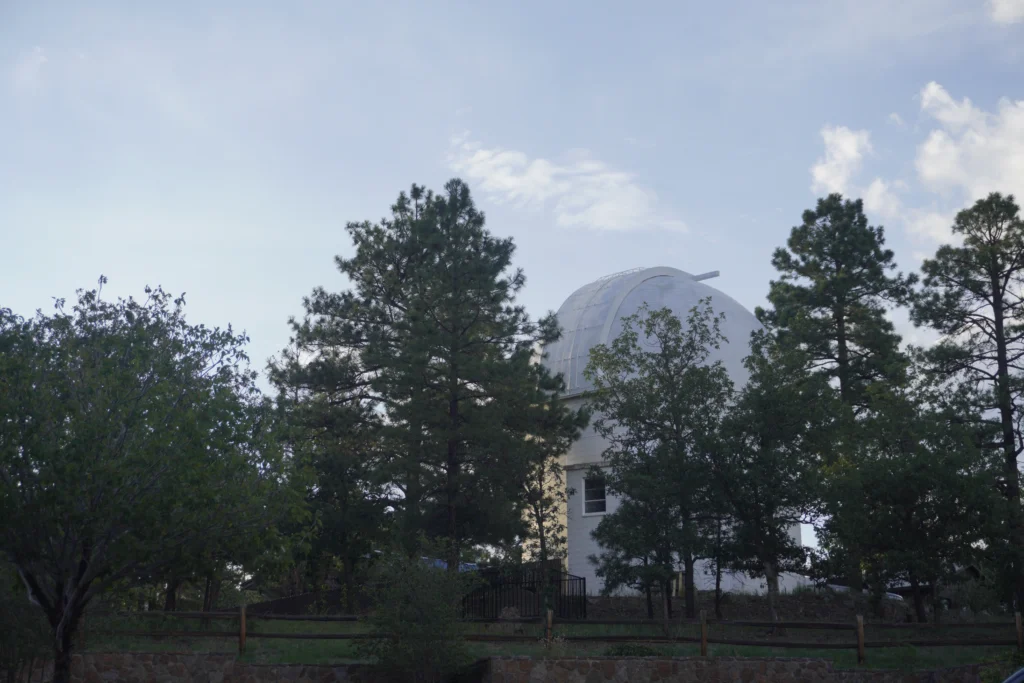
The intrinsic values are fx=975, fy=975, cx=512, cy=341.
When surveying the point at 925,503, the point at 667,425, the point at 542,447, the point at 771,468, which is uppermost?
the point at 667,425

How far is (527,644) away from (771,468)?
26.1 ft

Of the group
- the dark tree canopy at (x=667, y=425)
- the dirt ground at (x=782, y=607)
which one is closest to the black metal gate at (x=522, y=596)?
the dirt ground at (x=782, y=607)

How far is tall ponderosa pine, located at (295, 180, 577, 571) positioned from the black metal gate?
4.96 ft

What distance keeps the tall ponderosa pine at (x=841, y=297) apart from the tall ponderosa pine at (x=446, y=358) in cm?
851

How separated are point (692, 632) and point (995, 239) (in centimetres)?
1504

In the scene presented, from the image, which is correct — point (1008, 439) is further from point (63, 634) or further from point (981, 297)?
point (63, 634)

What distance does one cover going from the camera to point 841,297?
1228 inches

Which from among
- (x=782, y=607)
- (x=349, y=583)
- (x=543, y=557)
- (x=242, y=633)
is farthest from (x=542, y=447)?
(x=242, y=633)

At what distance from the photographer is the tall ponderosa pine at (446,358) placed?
26.1 metres

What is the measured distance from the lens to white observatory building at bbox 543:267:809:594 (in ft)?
113

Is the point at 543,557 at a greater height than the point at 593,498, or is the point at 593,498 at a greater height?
the point at 593,498

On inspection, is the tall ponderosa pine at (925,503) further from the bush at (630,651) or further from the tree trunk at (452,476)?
the tree trunk at (452,476)

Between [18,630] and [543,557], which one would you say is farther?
[543,557]

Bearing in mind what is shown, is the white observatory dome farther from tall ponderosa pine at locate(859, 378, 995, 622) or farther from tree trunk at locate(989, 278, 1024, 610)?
tall ponderosa pine at locate(859, 378, 995, 622)
